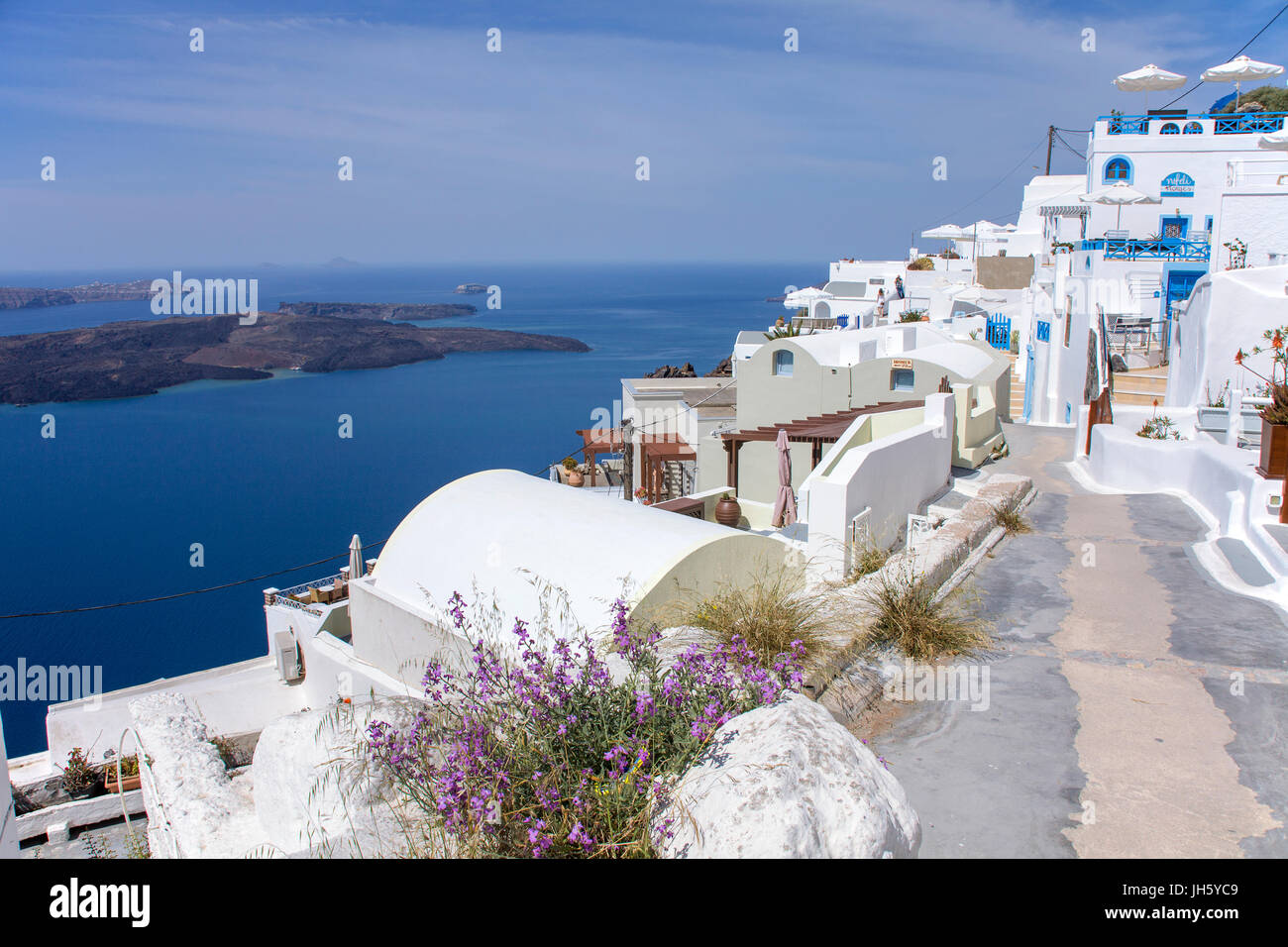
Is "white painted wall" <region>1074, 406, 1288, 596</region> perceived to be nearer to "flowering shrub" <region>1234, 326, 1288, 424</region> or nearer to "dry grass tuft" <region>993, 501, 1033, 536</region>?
"flowering shrub" <region>1234, 326, 1288, 424</region>

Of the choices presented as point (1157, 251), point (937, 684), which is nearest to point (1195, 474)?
point (937, 684)

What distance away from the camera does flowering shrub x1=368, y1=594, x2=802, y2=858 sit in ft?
10.5

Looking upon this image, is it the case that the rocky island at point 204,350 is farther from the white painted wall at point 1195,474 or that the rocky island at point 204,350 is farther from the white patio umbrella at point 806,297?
the white painted wall at point 1195,474

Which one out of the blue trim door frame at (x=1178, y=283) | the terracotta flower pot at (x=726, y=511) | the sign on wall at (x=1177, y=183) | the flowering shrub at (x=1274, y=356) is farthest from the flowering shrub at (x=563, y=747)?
the sign on wall at (x=1177, y=183)

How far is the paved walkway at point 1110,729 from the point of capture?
4.23 metres

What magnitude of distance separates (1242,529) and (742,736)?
27.8 feet

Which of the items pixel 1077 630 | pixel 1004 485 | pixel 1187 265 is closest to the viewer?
pixel 1077 630

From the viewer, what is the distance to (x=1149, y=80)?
34125mm

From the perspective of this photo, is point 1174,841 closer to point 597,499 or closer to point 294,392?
point 597,499

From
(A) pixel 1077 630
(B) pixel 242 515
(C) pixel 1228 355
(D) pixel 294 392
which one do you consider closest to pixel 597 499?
(A) pixel 1077 630

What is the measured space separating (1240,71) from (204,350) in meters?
139

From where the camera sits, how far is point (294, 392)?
405 feet
